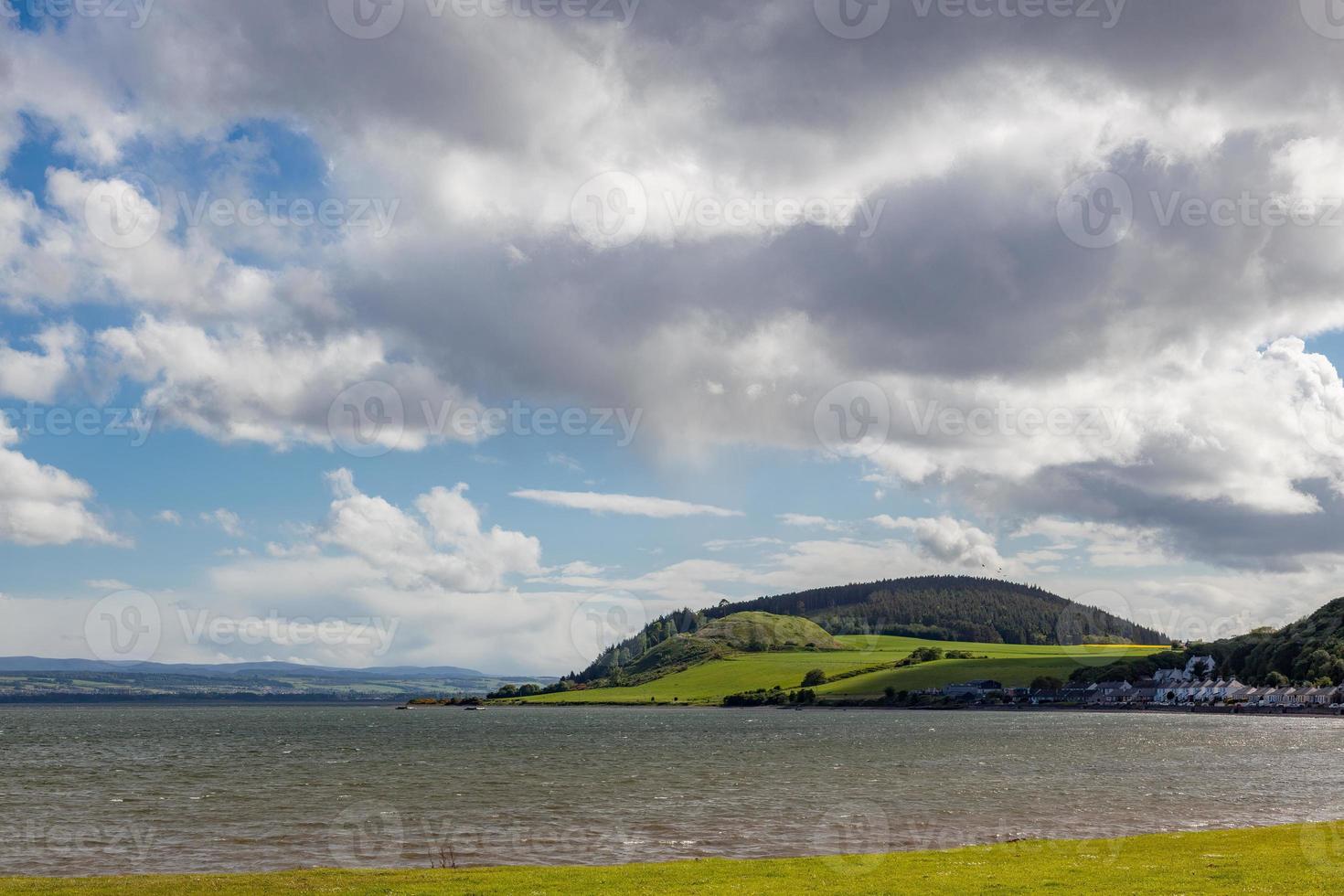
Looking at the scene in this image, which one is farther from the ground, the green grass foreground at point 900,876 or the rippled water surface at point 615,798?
the green grass foreground at point 900,876

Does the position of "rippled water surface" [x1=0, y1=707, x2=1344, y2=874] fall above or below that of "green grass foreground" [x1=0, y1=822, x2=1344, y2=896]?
below

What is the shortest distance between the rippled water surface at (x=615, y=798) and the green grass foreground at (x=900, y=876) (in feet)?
19.9

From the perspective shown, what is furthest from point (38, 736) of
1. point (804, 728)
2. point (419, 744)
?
point (804, 728)

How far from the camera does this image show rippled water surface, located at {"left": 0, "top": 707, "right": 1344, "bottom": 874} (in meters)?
47.1

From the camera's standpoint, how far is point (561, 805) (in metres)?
63.6

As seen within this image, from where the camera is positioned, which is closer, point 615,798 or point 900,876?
point 900,876

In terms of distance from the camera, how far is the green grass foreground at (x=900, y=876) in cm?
3167

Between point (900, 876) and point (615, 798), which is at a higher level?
point (900, 876)

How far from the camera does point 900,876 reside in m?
34.6

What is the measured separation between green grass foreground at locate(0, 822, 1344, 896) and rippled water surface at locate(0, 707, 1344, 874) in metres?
6.06

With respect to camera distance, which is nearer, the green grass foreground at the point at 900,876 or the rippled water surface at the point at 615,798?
Answer: the green grass foreground at the point at 900,876

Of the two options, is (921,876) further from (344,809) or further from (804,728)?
(804,728)

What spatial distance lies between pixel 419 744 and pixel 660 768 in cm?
6455

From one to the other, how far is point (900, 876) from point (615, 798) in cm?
3605
